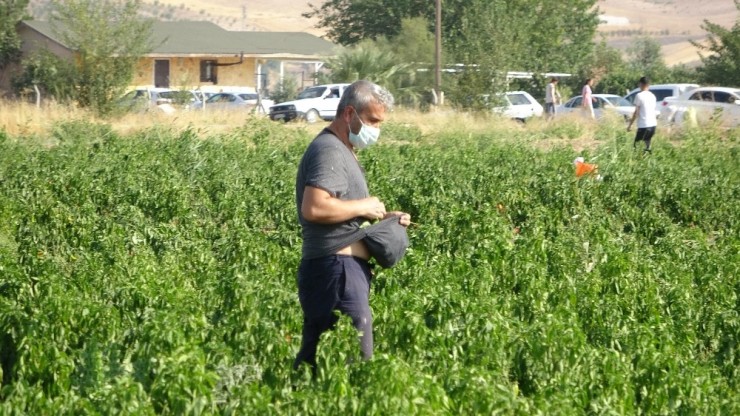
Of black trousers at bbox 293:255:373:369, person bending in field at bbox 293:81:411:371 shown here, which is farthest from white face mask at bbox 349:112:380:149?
black trousers at bbox 293:255:373:369

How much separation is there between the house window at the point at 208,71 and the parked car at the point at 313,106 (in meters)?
15.4

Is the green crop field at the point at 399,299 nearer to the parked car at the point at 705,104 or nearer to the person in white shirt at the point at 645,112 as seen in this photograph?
the person in white shirt at the point at 645,112

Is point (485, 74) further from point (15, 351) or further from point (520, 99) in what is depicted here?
point (15, 351)

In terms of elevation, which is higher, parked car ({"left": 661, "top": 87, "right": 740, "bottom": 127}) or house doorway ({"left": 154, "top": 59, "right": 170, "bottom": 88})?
house doorway ({"left": 154, "top": 59, "right": 170, "bottom": 88})

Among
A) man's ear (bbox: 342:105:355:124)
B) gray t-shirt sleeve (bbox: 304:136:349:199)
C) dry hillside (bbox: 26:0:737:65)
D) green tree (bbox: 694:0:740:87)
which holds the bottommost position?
gray t-shirt sleeve (bbox: 304:136:349:199)

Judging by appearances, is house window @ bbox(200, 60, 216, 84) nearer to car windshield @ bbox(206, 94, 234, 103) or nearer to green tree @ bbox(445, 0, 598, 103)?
green tree @ bbox(445, 0, 598, 103)

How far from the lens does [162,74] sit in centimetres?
4988

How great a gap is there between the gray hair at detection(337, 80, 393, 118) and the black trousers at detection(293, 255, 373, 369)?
73 centimetres

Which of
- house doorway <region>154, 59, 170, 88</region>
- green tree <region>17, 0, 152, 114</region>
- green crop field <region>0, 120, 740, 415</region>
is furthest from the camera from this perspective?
house doorway <region>154, 59, 170, 88</region>

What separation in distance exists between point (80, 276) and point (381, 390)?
3698mm

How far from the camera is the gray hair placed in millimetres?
5941

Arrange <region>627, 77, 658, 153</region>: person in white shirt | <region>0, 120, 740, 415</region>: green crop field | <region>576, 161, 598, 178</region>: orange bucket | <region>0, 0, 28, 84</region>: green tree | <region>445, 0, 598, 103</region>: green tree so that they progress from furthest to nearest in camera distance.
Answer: <region>0, 0, 28, 84</region>: green tree
<region>445, 0, 598, 103</region>: green tree
<region>627, 77, 658, 153</region>: person in white shirt
<region>576, 161, 598, 178</region>: orange bucket
<region>0, 120, 740, 415</region>: green crop field

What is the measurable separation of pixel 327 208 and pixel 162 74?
1779 inches

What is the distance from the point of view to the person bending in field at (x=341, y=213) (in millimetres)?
5809
